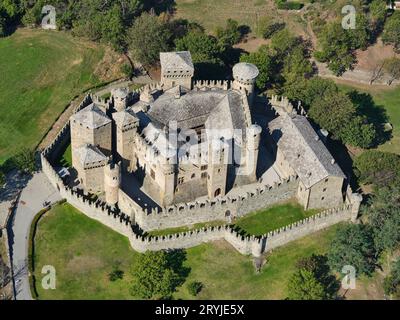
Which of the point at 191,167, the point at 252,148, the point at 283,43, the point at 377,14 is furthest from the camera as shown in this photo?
the point at 377,14

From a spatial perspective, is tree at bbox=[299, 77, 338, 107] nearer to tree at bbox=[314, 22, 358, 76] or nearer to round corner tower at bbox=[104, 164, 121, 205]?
tree at bbox=[314, 22, 358, 76]

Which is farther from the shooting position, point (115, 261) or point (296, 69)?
point (296, 69)

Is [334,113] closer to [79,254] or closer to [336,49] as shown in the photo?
[336,49]

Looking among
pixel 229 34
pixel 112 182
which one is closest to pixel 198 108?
pixel 112 182

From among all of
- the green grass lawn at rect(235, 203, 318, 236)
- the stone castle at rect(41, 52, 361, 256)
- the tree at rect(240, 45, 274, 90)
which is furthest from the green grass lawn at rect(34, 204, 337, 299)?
the tree at rect(240, 45, 274, 90)

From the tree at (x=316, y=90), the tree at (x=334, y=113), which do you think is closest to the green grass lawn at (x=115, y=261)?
the tree at (x=334, y=113)

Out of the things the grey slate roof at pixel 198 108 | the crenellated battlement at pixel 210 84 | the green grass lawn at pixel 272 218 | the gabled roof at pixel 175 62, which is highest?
the gabled roof at pixel 175 62

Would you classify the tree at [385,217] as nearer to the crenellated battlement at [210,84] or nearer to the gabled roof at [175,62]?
the crenellated battlement at [210,84]
